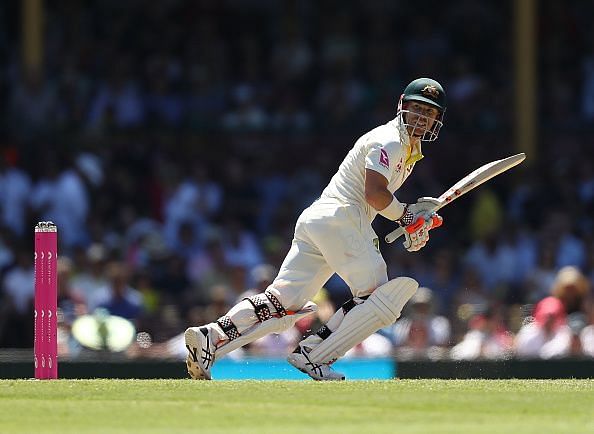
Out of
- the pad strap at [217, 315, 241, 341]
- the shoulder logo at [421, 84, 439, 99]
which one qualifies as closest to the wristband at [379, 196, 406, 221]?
the shoulder logo at [421, 84, 439, 99]

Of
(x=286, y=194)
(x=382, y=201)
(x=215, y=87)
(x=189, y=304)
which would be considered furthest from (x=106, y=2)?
(x=382, y=201)

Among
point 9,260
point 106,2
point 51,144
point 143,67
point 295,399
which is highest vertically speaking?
point 106,2

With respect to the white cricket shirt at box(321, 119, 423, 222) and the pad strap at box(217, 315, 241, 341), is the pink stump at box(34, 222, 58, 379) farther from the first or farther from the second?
the white cricket shirt at box(321, 119, 423, 222)

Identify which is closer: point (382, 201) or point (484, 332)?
point (382, 201)

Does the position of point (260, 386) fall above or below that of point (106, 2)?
below

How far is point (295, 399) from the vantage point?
23.6ft

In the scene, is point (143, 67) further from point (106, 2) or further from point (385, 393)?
point (385, 393)

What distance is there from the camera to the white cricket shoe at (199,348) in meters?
8.39

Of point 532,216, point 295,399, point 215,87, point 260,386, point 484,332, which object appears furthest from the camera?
point 215,87

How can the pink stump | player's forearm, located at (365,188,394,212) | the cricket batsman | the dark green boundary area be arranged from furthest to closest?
1. the dark green boundary area
2. the pink stump
3. the cricket batsman
4. player's forearm, located at (365,188,394,212)

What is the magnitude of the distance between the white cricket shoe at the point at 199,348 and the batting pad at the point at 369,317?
1.88ft

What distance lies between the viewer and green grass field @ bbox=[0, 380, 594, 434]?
638 cm

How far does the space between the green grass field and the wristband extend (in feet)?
2.90

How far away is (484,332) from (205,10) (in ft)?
24.4
